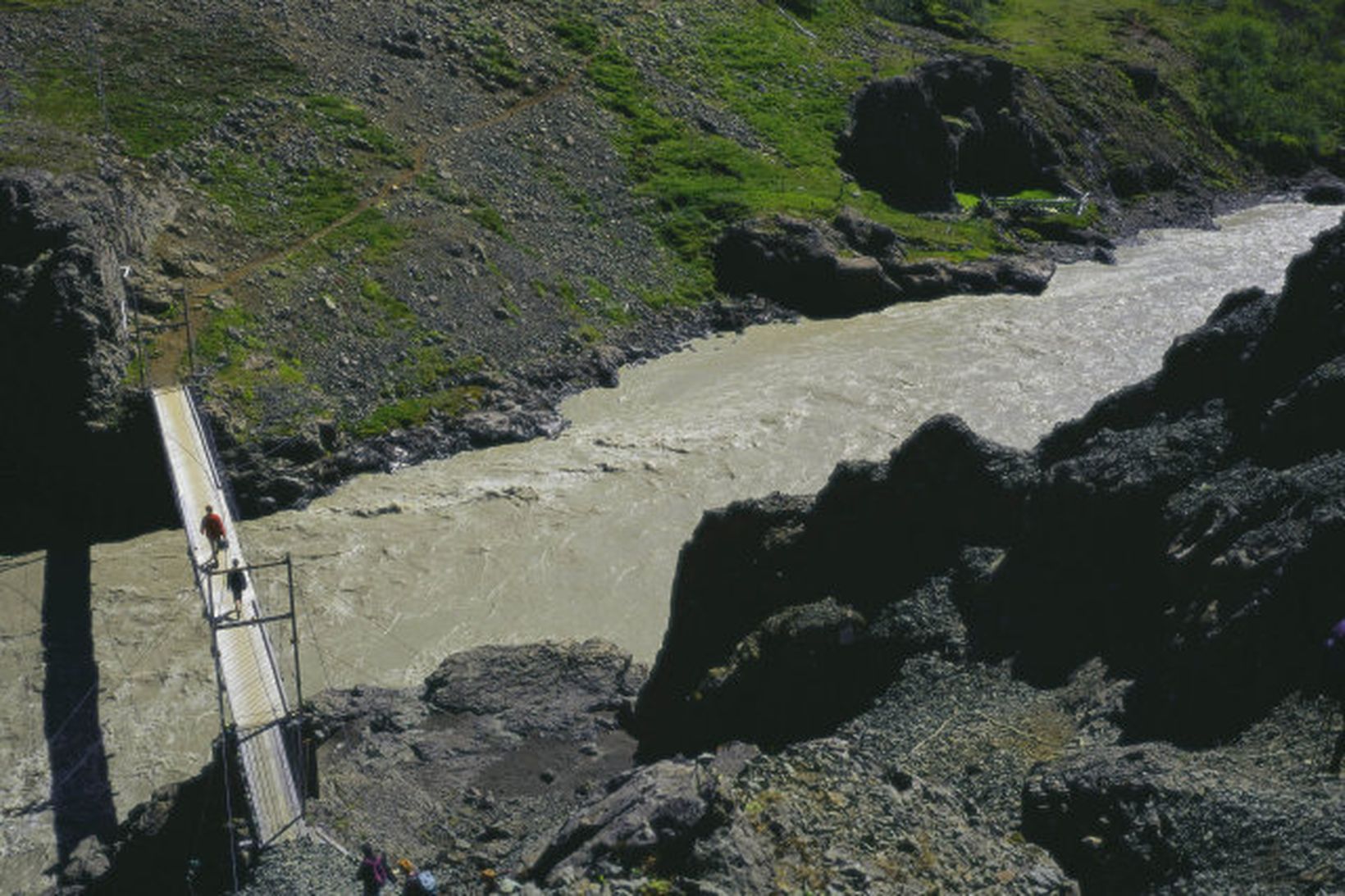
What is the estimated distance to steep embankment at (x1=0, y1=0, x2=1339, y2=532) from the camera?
1922 inches

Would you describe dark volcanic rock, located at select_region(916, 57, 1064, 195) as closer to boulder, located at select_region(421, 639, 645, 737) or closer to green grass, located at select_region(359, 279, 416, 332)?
green grass, located at select_region(359, 279, 416, 332)

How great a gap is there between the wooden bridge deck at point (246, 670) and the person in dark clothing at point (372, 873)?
10.8 ft

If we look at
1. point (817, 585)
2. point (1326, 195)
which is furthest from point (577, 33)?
point (817, 585)

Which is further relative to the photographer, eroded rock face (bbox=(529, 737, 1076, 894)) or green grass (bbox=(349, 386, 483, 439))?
green grass (bbox=(349, 386, 483, 439))

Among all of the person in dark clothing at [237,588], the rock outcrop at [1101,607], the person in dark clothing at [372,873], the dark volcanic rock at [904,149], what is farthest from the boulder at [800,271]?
the person in dark clothing at [372,873]

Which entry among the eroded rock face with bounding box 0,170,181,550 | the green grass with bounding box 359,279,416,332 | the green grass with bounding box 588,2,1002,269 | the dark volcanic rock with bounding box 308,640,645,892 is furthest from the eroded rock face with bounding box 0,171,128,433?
the green grass with bounding box 588,2,1002,269

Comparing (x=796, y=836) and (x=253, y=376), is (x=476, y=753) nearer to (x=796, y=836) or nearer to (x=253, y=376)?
(x=796, y=836)

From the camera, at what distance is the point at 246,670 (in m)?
28.8

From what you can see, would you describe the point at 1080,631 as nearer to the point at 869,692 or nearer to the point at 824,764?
the point at 869,692

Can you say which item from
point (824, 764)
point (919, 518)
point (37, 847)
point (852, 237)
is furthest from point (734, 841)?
point (852, 237)

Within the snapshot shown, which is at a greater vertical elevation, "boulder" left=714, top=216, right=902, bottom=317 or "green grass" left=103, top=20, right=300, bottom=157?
"green grass" left=103, top=20, right=300, bottom=157

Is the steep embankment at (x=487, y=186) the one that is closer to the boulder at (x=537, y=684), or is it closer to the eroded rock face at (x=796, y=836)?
the boulder at (x=537, y=684)

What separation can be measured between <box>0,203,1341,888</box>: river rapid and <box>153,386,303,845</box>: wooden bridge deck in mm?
3580

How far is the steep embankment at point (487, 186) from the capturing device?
4881 cm
